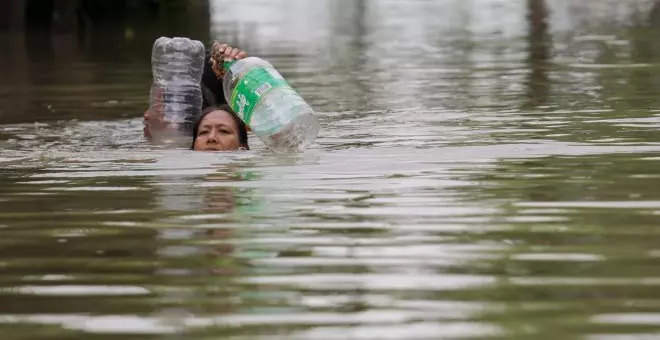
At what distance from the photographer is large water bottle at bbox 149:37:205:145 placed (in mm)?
12086

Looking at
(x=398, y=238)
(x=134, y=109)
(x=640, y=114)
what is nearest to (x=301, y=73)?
(x=134, y=109)

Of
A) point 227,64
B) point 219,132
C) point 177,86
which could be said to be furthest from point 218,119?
point 177,86

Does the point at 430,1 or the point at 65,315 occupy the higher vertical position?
the point at 65,315

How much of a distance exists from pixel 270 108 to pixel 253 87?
0.54 feet

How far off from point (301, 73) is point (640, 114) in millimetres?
8566

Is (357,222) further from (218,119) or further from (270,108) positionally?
(218,119)

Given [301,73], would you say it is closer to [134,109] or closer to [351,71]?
[351,71]

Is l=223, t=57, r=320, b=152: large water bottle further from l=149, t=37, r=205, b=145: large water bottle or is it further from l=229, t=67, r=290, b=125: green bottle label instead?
l=149, t=37, r=205, b=145: large water bottle

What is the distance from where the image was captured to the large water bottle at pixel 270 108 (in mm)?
10320

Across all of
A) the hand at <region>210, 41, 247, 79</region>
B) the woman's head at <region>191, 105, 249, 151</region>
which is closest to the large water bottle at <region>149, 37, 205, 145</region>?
the hand at <region>210, 41, 247, 79</region>

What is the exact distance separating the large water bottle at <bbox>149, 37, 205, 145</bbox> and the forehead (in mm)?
1203

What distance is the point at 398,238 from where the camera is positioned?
20.7ft

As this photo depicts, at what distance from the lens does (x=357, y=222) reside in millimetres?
6809

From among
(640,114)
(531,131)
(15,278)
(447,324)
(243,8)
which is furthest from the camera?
(243,8)
